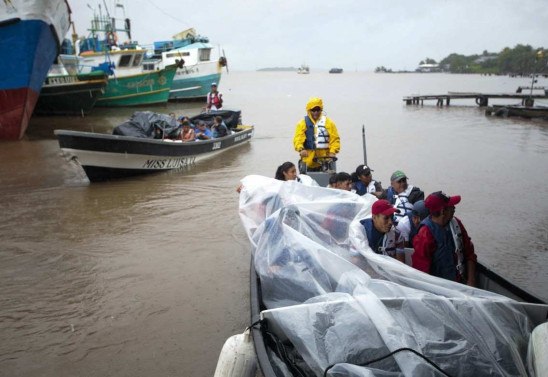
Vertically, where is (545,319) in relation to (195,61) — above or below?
below

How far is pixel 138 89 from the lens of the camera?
2653 centimetres

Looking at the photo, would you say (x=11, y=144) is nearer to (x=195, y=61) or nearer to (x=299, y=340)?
(x=299, y=340)

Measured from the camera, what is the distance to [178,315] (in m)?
4.36

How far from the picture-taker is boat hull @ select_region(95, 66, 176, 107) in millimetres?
25922

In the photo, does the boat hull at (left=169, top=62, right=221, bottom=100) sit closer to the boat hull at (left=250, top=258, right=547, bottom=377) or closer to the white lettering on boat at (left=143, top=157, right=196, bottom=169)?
the white lettering on boat at (left=143, top=157, right=196, bottom=169)

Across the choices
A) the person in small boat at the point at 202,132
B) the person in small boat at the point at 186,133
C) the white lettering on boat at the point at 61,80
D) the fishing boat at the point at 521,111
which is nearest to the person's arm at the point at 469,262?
the person in small boat at the point at 186,133

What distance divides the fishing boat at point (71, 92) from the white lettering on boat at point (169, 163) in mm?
13023

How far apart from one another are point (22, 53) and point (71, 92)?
906 cm

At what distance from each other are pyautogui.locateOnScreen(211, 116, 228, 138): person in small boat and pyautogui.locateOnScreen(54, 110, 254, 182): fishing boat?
1.05 m

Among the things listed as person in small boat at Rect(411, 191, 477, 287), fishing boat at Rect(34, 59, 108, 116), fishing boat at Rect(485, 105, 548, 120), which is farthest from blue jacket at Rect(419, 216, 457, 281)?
fishing boat at Rect(485, 105, 548, 120)

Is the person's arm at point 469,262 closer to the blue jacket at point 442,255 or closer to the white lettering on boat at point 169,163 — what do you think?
the blue jacket at point 442,255

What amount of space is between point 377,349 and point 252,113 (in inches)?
994

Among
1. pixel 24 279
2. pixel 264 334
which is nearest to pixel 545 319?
pixel 264 334

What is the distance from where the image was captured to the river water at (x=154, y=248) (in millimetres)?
3883
